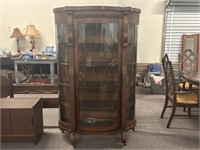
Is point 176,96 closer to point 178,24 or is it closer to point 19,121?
point 19,121

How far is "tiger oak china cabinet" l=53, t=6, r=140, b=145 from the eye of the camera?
2.14 metres

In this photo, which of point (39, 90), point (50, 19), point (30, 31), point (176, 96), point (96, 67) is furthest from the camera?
point (50, 19)

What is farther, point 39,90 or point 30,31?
point 30,31

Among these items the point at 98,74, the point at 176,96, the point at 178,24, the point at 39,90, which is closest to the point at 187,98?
the point at 176,96

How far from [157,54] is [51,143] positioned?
3671 millimetres

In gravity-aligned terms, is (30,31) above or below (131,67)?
above

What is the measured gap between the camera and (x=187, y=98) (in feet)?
9.45

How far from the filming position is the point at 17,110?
237 centimetres

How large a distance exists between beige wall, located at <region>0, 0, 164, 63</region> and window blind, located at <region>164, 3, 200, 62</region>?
0.17m

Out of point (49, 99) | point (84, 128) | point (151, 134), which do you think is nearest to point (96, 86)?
point (84, 128)

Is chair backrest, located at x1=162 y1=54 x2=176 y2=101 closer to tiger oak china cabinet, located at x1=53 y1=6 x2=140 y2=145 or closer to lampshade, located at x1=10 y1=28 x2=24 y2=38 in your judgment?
tiger oak china cabinet, located at x1=53 y1=6 x2=140 y2=145

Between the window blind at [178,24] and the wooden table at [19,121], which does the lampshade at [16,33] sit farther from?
the window blind at [178,24]

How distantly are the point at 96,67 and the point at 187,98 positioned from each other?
4.76 ft

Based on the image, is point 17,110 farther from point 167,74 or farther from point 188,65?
point 188,65
